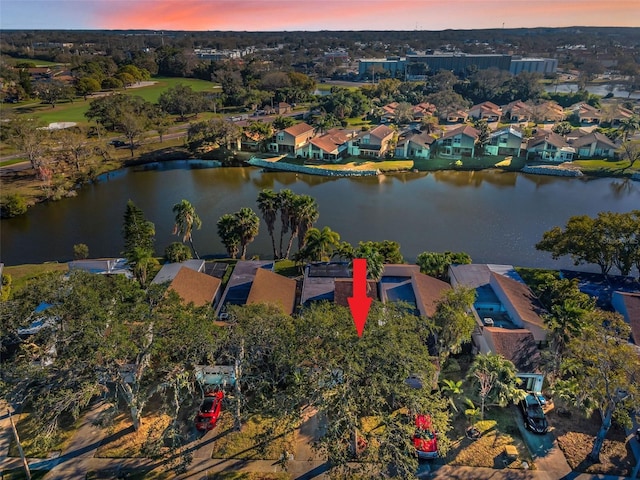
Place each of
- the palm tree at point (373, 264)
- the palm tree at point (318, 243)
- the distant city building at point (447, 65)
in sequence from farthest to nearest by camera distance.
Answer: the distant city building at point (447, 65) → the palm tree at point (318, 243) → the palm tree at point (373, 264)

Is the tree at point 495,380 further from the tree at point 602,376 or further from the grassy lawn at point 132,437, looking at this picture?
the grassy lawn at point 132,437

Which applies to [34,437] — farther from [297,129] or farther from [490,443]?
[297,129]

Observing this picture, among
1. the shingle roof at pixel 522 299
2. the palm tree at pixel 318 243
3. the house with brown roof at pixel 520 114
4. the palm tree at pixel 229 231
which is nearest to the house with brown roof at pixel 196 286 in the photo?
the palm tree at pixel 229 231

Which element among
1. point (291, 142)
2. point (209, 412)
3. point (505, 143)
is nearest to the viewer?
point (209, 412)

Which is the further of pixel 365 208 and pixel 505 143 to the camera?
pixel 505 143

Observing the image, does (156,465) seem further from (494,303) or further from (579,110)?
(579,110)

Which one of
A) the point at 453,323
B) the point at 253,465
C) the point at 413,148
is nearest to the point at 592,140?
the point at 413,148
